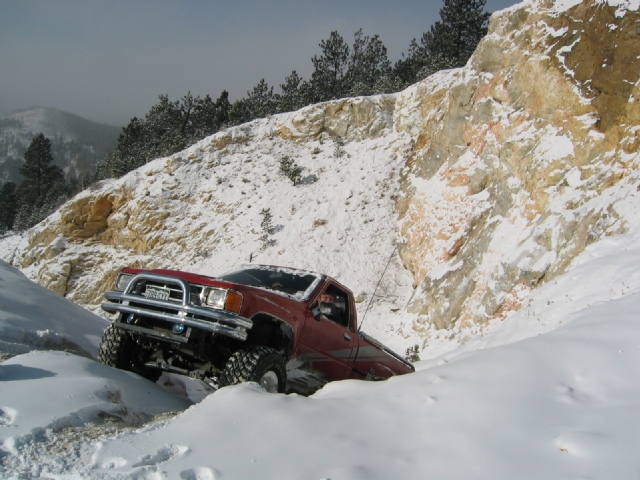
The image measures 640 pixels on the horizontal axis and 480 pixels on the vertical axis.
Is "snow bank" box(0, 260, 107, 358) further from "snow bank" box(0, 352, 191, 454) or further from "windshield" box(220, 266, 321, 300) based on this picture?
"windshield" box(220, 266, 321, 300)

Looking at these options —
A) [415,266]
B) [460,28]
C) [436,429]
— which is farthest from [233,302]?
[460,28]

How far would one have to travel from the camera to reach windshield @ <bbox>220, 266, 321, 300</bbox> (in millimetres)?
5590

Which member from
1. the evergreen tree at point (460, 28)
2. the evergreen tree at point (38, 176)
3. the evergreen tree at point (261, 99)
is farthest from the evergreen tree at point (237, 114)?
the evergreen tree at point (38, 176)

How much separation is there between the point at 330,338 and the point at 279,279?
3.08 feet

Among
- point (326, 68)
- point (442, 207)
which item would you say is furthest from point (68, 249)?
point (326, 68)

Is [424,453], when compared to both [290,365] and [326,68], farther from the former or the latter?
[326,68]

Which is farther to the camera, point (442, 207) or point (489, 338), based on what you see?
point (442, 207)

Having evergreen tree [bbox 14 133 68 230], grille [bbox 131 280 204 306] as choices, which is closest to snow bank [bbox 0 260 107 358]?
grille [bbox 131 280 204 306]

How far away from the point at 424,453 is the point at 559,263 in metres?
7.98

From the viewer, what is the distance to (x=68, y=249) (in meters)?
25.7

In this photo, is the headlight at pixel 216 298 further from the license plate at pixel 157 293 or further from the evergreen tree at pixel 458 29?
the evergreen tree at pixel 458 29

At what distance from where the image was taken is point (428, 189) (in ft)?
61.0

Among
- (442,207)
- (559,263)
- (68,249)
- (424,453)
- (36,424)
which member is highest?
(442,207)

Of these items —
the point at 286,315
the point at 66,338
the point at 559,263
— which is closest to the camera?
the point at 286,315
